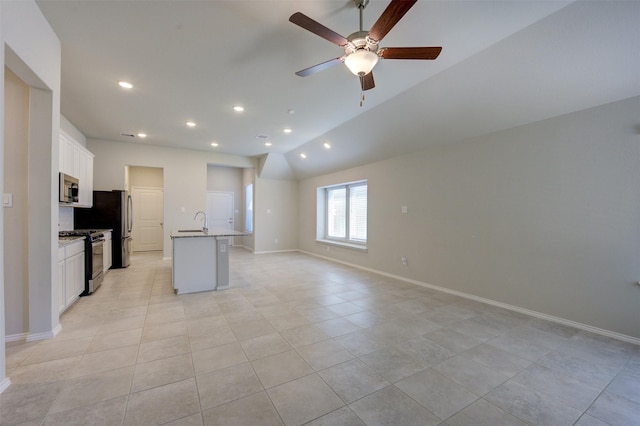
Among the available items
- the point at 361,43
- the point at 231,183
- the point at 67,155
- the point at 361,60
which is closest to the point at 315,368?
the point at 361,60

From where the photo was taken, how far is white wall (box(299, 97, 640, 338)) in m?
2.60

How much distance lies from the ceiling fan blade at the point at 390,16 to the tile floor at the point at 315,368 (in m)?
2.49

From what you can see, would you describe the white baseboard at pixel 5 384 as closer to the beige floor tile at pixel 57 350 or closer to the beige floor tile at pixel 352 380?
the beige floor tile at pixel 57 350

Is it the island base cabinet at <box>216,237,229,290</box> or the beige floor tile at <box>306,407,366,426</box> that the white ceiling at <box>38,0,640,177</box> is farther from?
the beige floor tile at <box>306,407,366,426</box>

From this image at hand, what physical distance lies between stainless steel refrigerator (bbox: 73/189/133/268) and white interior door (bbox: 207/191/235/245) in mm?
3166

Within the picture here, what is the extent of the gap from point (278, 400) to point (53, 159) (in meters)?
→ 2.91

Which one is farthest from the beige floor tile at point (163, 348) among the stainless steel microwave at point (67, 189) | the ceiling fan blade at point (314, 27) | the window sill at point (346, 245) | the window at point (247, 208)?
the window at point (247, 208)

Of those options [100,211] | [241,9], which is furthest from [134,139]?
[241,9]

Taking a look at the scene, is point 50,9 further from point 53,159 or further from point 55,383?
point 55,383

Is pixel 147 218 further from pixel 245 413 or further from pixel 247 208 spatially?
pixel 245 413

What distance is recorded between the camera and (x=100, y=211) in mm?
5391

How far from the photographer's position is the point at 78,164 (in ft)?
15.1

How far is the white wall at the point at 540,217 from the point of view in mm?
2598

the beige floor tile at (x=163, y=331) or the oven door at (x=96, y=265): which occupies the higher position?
the oven door at (x=96, y=265)
